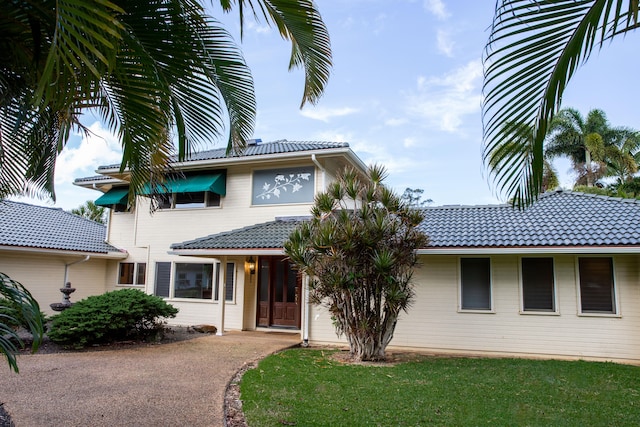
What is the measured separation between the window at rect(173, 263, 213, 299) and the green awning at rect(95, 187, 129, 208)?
3861 mm

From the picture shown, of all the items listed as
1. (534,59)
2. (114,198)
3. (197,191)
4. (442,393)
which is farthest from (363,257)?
(114,198)

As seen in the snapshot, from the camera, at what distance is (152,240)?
56.1 feet

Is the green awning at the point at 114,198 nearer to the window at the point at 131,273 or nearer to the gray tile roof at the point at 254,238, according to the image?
the window at the point at 131,273

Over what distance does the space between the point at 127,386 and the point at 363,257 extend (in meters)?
5.45

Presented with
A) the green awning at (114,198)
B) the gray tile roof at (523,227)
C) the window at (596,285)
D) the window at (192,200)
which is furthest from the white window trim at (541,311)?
the green awning at (114,198)

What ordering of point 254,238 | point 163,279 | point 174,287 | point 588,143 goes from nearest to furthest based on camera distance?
point 254,238 → point 174,287 → point 163,279 → point 588,143

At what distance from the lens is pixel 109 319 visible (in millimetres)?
10984

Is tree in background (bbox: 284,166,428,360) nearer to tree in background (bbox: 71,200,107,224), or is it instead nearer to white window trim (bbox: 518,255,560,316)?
white window trim (bbox: 518,255,560,316)

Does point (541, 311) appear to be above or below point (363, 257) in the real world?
below

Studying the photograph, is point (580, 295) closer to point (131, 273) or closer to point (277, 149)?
point (277, 149)

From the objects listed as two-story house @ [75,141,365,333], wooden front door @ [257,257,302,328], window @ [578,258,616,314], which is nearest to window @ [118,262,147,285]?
two-story house @ [75,141,365,333]

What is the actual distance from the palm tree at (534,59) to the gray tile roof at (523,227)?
29.8ft

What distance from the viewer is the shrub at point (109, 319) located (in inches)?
423

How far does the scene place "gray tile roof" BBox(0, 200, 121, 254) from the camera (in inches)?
618
